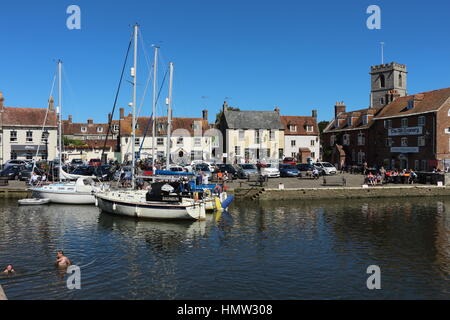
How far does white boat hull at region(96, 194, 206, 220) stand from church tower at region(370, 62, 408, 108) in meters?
64.3

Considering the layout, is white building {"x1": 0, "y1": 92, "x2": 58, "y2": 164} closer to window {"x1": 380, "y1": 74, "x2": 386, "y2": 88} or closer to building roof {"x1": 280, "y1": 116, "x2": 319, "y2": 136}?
building roof {"x1": 280, "y1": 116, "x2": 319, "y2": 136}

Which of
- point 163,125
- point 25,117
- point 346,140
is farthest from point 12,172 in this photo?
point 346,140

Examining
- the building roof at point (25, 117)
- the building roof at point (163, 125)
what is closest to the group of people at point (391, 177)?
the building roof at point (163, 125)

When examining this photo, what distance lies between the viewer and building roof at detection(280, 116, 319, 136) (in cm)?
7131

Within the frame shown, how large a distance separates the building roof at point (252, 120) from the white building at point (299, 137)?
2.80 metres

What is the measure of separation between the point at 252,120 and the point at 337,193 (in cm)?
3245

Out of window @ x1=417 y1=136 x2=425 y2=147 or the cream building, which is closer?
window @ x1=417 y1=136 x2=425 y2=147

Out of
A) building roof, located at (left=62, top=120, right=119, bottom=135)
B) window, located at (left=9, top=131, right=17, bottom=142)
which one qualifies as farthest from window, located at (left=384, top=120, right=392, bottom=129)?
building roof, located at (left=62, top=120, right=119, bottom=135)

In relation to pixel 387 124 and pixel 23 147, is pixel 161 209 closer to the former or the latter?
pixel 387 124

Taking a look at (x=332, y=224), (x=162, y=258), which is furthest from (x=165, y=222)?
(x=332, y=224)
